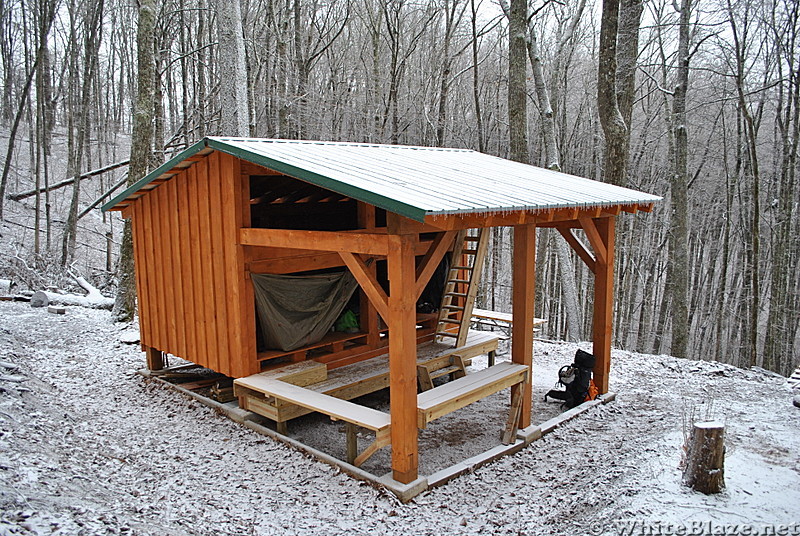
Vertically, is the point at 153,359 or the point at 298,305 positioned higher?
the point at 298,305

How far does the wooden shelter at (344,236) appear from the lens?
16.2ft

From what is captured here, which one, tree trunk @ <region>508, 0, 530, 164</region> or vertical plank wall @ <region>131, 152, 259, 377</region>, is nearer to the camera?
vertical plank wall @ <region>131, 152, 259, 377</region>

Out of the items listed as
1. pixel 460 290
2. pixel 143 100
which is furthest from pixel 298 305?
pixel 143 100

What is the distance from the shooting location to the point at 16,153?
21.4 m

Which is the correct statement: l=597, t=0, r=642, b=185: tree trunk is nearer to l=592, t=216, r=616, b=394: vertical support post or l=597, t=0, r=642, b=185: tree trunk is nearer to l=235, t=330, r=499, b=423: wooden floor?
l=592, t=216, r=616, b=394: vertical support post

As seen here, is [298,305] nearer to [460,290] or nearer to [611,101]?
[460,290]

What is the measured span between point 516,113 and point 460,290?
473 cm

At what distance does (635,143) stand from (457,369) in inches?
607

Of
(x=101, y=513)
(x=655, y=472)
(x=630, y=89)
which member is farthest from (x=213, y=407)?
(x=630, y=89)

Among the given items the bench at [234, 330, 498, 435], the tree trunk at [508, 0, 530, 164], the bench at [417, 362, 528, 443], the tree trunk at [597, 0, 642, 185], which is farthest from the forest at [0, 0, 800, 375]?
the bench at [417, 362, 528, 443]

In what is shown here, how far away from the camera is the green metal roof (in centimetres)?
460

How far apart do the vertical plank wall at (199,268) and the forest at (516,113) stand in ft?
11.3

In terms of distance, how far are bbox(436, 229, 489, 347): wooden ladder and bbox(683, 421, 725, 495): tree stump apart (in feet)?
13.7

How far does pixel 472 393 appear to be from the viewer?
19.3ft
